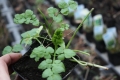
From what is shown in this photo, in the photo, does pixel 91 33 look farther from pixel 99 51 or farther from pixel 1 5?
pixel 1 5

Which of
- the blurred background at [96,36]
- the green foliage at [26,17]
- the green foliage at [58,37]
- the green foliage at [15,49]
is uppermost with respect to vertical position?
the green foliage at [26,17]

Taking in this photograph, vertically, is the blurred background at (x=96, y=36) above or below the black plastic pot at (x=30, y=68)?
below

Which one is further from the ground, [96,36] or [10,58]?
[10,58]

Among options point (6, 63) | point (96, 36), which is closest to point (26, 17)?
point (6, 63)

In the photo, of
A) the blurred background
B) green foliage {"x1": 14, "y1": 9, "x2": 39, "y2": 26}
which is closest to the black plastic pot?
green foliage {"x1": 14, "y1": 9, "x2": 39, "y2": 26}

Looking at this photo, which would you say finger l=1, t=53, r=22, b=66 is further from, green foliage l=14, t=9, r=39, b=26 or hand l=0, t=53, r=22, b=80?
green foliage l=14, t=9, r=39, b=26

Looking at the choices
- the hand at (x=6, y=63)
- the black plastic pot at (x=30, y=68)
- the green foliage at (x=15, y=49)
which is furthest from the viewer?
the green foliage at (x=15, y=49)

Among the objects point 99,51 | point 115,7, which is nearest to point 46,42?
point 99,51

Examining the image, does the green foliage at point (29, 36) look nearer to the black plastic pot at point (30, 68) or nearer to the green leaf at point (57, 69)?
the black plastic pot at point (30, 68)

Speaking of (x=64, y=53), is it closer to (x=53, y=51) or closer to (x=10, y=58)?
(x=53, y=51)

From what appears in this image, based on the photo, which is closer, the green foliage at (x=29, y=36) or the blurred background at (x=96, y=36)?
the green foliage at (x=29, y=36)

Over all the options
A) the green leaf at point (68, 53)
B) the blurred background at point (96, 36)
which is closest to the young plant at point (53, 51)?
the green leaf at point (68, 53)

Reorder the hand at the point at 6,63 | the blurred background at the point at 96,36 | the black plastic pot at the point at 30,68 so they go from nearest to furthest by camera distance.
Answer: the hand at the point at 6,63 < the black plastic pot at the point at 30,68 < the blurred background at the point at 96,36
